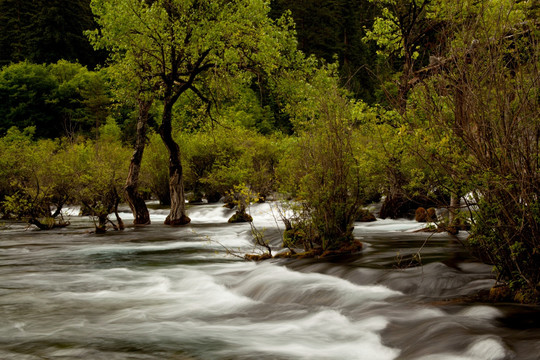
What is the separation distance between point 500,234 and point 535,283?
0.75m

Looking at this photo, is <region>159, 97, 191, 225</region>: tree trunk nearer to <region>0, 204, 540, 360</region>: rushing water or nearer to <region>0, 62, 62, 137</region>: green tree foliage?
<region>0, 204, 540, 360</region>: rushing water

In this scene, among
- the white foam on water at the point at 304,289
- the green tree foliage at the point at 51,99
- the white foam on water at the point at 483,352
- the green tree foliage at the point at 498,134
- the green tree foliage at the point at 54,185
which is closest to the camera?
the white foam on water at the point at 483,352

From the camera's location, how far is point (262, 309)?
845 cm

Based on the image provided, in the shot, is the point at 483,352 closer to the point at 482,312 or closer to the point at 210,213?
the point at 482,312

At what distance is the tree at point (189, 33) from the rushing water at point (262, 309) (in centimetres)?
871

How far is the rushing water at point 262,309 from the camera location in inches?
241

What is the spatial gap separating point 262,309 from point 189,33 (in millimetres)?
13131

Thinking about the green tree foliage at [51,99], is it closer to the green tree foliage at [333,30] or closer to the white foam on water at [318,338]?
the green tree foliage at [333,30]

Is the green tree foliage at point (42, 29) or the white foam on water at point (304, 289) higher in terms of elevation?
the green tree foliage at point (42, 29)

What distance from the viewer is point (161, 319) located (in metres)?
7.96

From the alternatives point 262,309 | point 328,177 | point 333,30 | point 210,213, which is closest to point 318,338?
point 262,309

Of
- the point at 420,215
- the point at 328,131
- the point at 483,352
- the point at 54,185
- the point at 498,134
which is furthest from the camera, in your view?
the point at 54,185

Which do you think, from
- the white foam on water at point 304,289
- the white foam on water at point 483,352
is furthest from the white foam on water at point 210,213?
the white foam on water at point 483,352

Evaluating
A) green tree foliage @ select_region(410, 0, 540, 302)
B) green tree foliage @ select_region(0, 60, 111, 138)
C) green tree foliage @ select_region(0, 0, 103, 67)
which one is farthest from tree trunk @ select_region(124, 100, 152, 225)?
green tree foliage @ select_region(0, 0, 103, 67)
